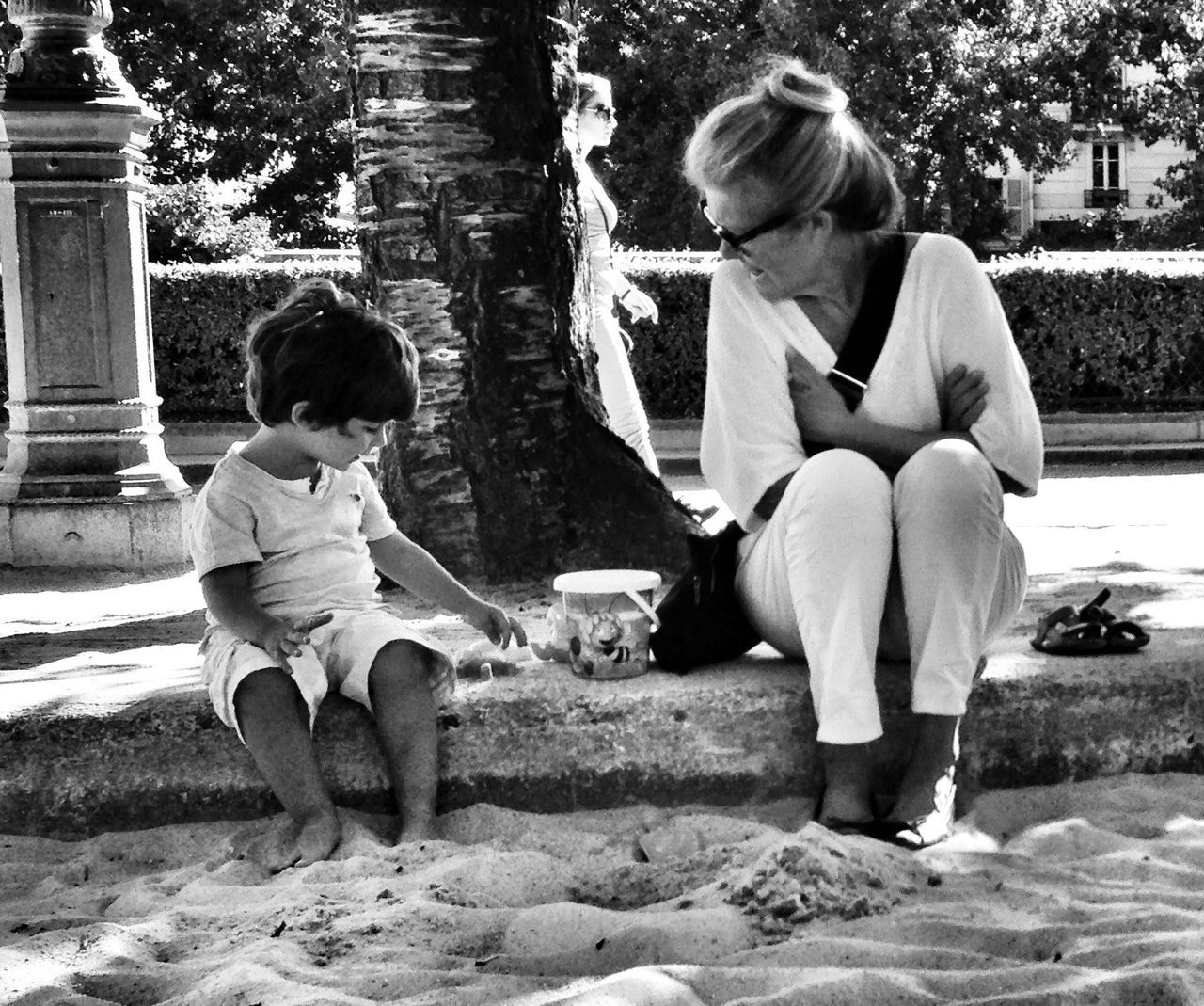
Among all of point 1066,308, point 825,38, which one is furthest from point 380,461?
point 825,38

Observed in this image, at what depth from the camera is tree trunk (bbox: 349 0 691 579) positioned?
18.3 ft

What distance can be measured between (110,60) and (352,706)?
17.0 ft

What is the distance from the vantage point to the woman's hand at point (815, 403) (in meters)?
3.70

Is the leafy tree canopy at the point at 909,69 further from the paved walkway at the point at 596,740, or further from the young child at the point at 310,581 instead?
the young child at the point at 310,581

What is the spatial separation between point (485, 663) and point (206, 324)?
30.6 ft

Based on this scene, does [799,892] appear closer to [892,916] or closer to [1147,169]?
[892,916]

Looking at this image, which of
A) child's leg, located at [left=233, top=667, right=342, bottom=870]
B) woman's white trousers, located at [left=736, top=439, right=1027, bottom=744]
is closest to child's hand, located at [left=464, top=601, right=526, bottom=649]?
child's leg, located at [left=233, top=667, right=342, bottom=870]

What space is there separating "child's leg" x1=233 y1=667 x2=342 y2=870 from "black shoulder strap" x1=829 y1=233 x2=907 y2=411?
1.37 m

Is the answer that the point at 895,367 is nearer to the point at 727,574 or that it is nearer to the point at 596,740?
the point at 727,574

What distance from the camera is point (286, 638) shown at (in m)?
3.51

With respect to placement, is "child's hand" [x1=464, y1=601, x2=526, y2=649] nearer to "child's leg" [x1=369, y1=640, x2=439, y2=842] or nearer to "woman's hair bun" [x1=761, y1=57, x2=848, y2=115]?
"child's leg" [x1=369, y1=640, x2=439, y2=842]

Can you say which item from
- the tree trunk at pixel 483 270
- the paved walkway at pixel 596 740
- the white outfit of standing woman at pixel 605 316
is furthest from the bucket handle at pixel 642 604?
the white outfit of standing woman at pixel 605 316

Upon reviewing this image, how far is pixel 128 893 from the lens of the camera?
329 centimetres

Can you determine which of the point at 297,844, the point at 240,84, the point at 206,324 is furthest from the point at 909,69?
the point at 297,844
